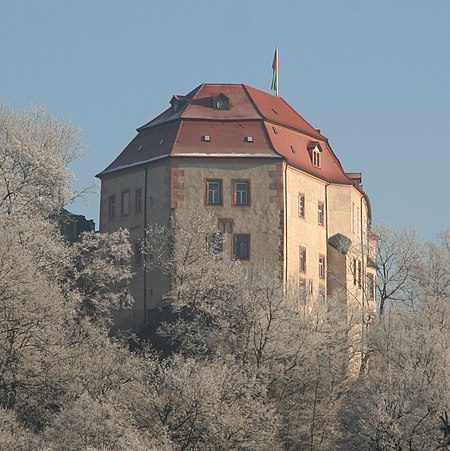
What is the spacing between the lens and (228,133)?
9338cm

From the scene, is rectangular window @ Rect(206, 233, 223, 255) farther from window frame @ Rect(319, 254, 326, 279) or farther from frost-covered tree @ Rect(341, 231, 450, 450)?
frost-covered tree @ Rect(341, 231, 450, 450)

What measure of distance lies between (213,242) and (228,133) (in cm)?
714

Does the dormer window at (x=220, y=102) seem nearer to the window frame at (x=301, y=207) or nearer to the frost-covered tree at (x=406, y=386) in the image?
the window frame at (x=301, y=207)

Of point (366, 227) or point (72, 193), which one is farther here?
point (366, 227)

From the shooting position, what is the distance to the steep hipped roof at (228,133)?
303 ft

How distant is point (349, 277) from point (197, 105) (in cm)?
1252

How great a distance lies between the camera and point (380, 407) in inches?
2886

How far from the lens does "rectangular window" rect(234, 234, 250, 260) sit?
297ft

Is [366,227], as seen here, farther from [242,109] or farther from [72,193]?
[72,193]

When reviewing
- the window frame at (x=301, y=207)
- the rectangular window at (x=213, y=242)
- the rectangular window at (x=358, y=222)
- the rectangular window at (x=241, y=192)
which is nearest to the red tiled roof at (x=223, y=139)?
the rectangular window at (x=241, y=192)

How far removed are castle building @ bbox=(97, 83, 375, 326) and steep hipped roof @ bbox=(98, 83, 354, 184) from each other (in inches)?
3.0

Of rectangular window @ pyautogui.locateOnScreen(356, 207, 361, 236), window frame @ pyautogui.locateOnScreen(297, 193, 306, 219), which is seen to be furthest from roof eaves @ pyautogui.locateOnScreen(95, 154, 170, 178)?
rectangular window @ pyautogui.locateOnScreen(356, 207, 361, 236)

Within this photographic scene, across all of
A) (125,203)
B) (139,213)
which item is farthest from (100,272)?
(125,203)

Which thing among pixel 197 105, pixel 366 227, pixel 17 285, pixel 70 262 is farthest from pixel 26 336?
pixel 366 227
